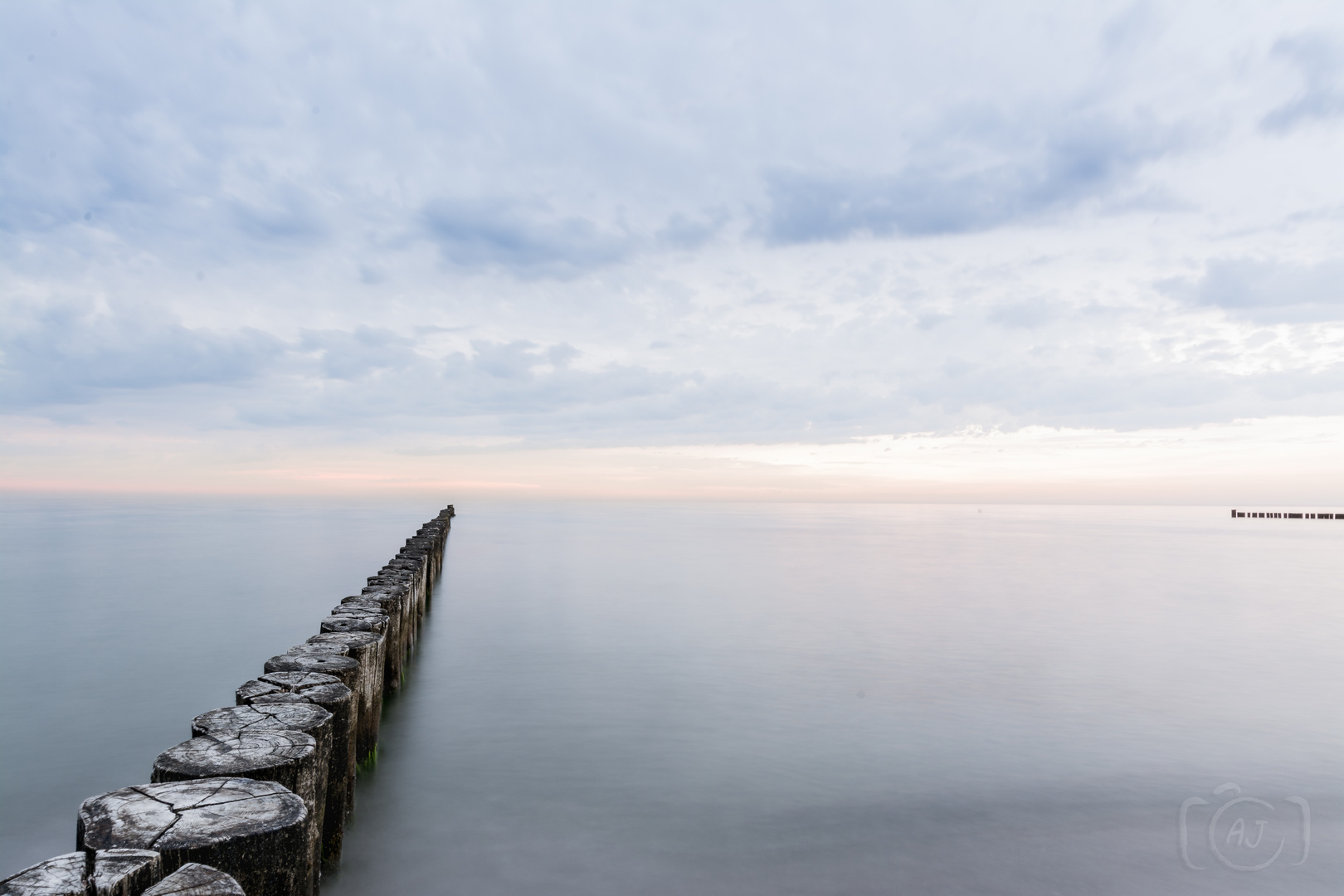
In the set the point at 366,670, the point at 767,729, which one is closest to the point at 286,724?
the point at 366,670

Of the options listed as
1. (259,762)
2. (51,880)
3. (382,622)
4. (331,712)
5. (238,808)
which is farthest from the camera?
(382,622)

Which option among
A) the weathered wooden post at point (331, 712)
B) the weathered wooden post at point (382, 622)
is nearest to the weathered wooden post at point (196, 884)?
the weathered wooden post at point (331, 712)

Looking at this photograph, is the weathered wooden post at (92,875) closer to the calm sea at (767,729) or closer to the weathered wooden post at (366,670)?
the calm sea at (767,729)

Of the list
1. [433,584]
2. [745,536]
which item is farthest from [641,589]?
[745,536]

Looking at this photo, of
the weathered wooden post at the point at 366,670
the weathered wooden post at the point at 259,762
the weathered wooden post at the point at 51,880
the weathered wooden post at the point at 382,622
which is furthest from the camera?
the weathered wooden post at the point at 382,622

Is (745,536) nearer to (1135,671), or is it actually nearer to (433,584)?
(433,584)

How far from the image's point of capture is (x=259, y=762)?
248cm

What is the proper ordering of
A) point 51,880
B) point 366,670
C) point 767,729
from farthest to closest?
point 767,729
point 366,670
point 51,880

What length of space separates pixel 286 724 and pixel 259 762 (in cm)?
35

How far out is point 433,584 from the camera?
1462 cm

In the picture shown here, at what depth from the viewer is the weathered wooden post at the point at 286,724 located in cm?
273

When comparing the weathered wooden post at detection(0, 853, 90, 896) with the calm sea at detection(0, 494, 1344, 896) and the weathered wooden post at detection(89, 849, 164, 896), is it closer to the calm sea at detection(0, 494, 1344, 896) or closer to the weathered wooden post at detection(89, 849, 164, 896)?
the weathered wooden post at detection(89, 849, 164, 896)

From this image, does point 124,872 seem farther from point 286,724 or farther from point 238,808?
point 286,724

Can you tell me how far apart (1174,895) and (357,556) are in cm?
1995
